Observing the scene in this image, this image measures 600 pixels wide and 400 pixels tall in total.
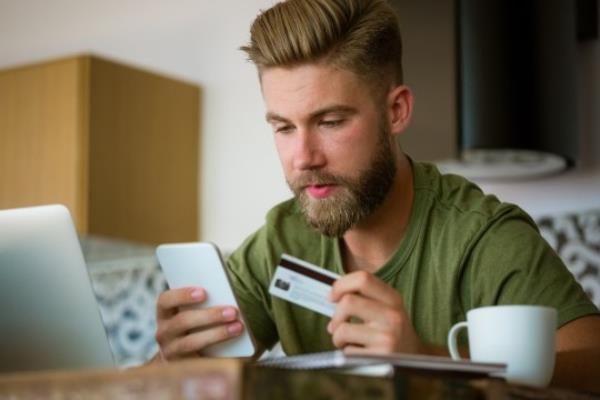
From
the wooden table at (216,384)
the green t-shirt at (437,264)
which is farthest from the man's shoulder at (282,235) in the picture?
A: the wooden table at (216,384)

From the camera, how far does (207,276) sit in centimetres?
153

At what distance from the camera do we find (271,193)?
3.63 m

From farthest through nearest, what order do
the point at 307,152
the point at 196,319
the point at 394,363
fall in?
1. the point at 307,152
2. the point at 196,319
3. the point at 394,363

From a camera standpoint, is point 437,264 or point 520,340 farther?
point 437,264

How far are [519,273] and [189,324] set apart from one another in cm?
48

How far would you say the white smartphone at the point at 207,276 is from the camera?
4.97 feet

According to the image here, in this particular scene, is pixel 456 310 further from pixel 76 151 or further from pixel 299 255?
pixel 76 151

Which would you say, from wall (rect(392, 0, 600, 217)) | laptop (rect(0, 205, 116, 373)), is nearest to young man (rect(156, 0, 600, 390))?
laptop (rect(0, 205, 116, 373))

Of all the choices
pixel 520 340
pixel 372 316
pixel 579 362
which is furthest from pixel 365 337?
pixel 579 362

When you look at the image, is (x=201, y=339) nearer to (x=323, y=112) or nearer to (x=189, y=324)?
(x=189, y=324)

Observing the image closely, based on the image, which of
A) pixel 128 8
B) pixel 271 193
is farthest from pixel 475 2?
pixel 128 8

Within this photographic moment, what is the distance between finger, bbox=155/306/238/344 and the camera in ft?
4.97

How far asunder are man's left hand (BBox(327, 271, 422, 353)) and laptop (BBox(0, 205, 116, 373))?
0.95ft

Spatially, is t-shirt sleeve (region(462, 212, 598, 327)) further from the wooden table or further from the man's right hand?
the wooden table
